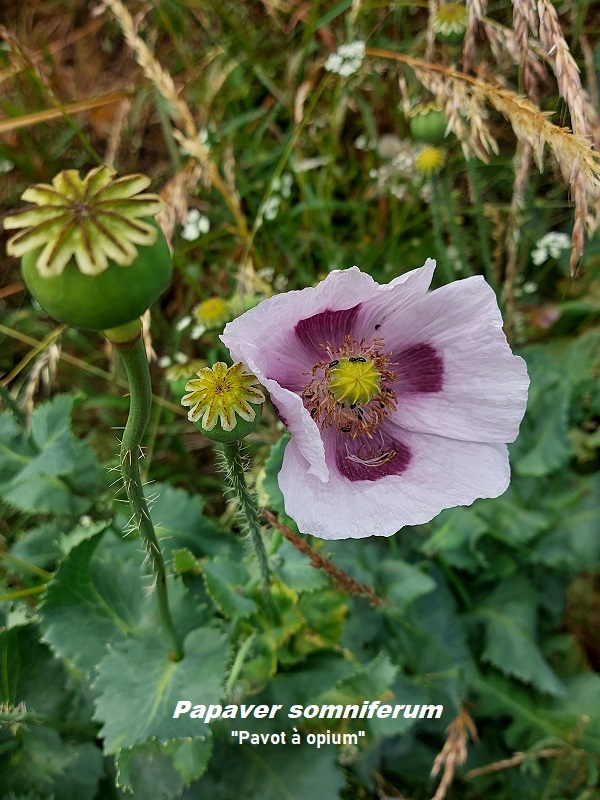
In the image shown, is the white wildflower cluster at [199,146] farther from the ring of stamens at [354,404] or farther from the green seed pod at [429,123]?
the ring of stamens at [354,404]

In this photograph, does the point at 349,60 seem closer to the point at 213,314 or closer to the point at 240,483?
the point at 213,314

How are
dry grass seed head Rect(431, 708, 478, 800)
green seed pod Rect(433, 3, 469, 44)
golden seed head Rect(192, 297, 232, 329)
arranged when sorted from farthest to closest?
golden seed head Rect(192, 297, 232, 329), green seed pod Rect(433, 3, 469, 44), dry grass seed head Rect(431, 708, 478, 800)

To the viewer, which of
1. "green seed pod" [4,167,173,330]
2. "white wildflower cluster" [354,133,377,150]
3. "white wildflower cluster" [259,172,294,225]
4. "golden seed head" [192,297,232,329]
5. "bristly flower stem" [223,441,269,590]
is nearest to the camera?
"green seed pod" [4,167,173,330]

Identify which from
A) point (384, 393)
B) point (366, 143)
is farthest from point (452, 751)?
point (366, 143)

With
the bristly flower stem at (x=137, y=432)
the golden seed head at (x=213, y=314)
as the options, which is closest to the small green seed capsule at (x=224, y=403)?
the bristly flower stem at (x=137, y=432)

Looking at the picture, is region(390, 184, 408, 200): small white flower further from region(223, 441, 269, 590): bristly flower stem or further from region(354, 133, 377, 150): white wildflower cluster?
region(223, 441, 269, 590): bristly flower stem

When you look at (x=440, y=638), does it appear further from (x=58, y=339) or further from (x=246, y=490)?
(x=58, y=339)

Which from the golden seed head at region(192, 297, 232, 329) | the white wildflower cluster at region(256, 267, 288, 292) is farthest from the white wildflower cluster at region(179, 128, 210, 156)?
the golden seed head at region(192, 297, 232, 329)

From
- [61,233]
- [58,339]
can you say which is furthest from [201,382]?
[58,339]
